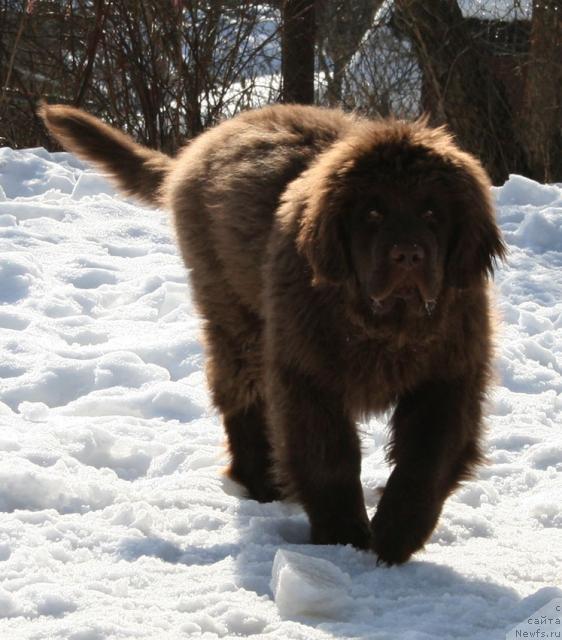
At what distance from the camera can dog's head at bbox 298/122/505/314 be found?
3.81m

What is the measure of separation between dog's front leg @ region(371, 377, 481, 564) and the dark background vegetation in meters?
6.01

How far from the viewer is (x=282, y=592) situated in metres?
3.32

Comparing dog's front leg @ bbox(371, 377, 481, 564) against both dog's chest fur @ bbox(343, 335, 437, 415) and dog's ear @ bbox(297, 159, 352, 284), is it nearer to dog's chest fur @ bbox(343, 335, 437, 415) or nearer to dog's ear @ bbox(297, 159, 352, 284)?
dog's chest fur @ bbox(343, 335, 437, 415)

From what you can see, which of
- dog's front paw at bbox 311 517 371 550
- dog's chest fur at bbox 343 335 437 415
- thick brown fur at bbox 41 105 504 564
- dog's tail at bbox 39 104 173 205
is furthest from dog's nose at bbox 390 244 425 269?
dog's tail at bbox 39 104 173 205

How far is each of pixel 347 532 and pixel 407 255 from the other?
36.1 inches

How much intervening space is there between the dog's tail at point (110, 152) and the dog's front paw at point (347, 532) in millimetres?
2091

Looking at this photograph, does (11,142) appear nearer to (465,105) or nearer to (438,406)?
A: (465,105)

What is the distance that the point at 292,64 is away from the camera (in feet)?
35.2

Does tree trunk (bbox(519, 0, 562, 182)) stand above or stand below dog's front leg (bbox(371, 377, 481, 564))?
above

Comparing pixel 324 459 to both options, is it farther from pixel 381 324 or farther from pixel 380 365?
pixel 381 324

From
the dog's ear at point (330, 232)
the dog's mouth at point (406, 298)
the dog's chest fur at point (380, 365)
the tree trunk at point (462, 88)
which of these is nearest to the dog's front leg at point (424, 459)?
the dog's chest fur at point (380, 365)

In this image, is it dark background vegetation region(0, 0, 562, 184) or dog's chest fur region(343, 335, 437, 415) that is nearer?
dog's chest fur region(343, 335, 437, 415)

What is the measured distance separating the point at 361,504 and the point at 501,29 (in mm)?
8223

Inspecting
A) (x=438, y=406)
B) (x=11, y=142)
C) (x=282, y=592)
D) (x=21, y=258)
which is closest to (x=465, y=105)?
(x=11, y=142)
